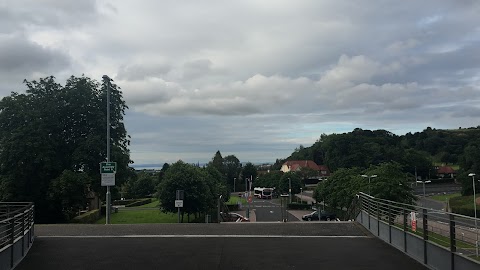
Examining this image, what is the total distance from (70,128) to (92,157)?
13.4ft

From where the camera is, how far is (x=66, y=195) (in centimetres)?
3153

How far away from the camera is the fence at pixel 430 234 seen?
7.35 metres

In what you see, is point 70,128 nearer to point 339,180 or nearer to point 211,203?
point 211,203

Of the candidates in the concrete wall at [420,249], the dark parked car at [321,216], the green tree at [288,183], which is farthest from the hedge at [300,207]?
the concrete wall at [420,249]

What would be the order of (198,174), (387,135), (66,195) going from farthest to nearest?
(387,135) < (198,174) < (66,195)

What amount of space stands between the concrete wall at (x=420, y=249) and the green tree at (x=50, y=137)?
84.7ft

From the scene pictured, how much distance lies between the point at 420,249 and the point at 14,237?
832cm

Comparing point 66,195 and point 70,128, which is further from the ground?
point 70,128

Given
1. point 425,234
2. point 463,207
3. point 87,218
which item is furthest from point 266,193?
point 425,234

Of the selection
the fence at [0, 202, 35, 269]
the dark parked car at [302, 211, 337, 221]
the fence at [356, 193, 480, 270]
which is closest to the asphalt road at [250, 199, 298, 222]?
the dark parked car at [302, 211, 337, 221]

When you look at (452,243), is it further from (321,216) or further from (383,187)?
(321,216)

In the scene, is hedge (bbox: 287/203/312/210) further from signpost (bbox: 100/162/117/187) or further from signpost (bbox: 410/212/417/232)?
signpost (bbox: 410/212/417/232)

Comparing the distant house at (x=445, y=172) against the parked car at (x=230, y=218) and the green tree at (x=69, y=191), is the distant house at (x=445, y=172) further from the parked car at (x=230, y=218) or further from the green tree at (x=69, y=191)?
the green tree at (x=69, y=191)

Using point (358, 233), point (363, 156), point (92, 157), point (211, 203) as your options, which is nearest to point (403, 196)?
point (211, 203)
